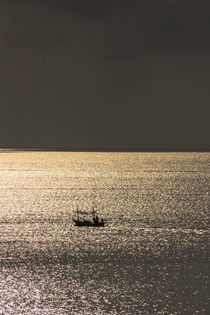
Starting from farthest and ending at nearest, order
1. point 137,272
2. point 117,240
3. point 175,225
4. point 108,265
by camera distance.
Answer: point 175,225 < point 117,240 < point 108,265 < point 137,272

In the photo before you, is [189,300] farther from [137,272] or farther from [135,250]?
[135,250]

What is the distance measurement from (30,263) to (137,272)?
521 centimetres

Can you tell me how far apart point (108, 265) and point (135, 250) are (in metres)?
5.02

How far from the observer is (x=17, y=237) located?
3584 cm

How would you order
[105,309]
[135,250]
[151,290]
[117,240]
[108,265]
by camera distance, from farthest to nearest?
[117,240]
[135,250]
[108,265]
[151,290]
[105,309]

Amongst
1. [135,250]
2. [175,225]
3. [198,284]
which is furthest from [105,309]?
[175,225]

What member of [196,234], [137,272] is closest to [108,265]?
[137,272]

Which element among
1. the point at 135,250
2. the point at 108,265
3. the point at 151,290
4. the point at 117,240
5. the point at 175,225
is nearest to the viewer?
the point at 151,290

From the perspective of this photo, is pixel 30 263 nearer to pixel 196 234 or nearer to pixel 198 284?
pixel 198 284

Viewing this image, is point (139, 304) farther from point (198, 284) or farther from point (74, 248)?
point (74, 248)

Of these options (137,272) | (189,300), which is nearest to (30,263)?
(137,272)

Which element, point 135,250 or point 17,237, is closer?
point 135,250

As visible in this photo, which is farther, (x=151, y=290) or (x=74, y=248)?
(x=74, y=248)

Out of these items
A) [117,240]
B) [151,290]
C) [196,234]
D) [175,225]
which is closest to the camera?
[151,290]
